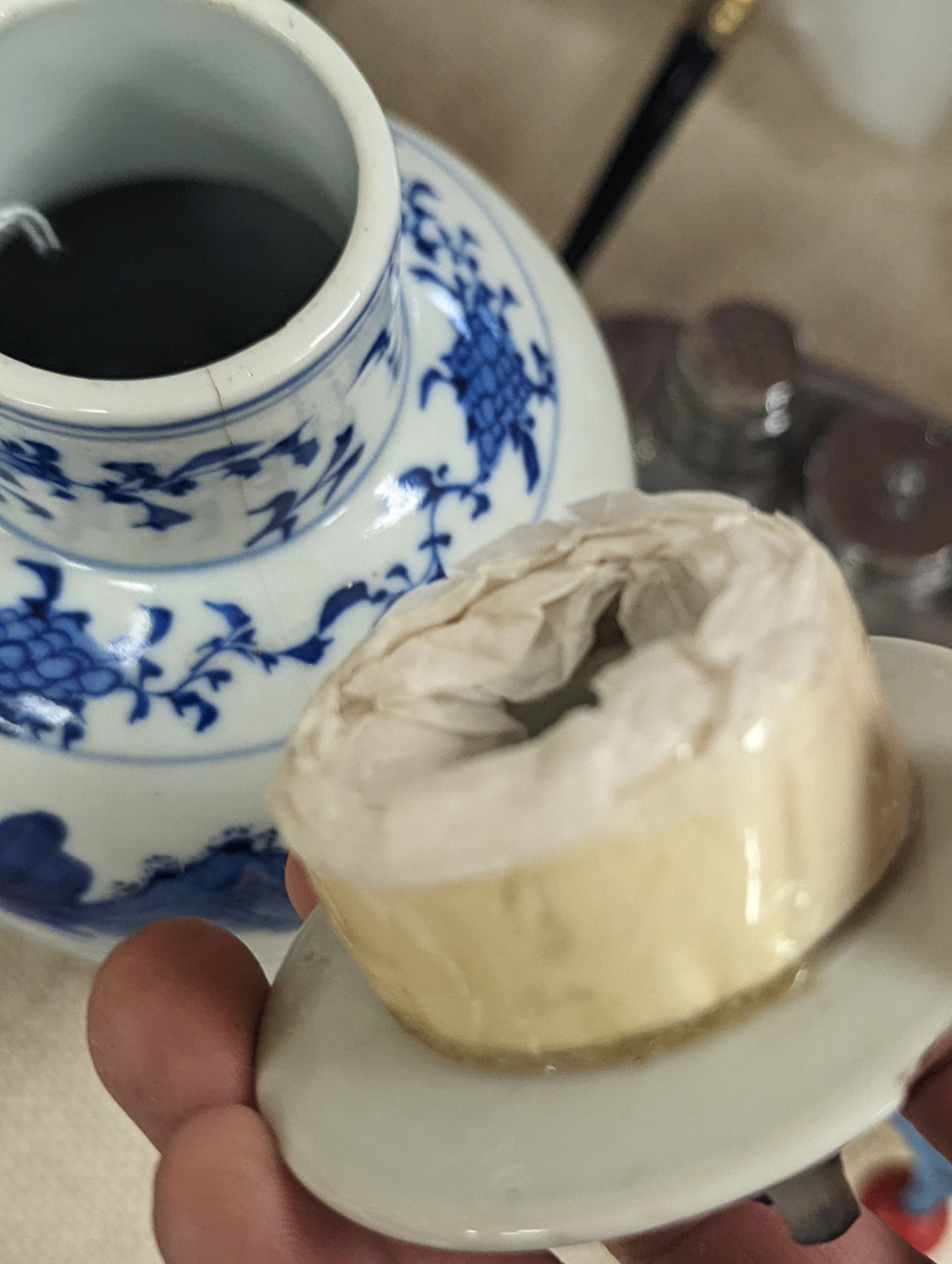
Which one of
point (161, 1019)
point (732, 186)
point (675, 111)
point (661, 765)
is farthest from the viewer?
point (732, 186)

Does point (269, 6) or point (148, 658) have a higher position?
point (269, 6)

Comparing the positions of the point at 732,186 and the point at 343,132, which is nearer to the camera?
the point at 343,132

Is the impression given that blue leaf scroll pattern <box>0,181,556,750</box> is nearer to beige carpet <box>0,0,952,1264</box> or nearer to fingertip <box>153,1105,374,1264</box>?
fingertip <box>153,1105,374,1264</box>

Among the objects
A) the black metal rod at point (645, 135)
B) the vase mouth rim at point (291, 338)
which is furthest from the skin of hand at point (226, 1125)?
the black metal rod at point (645, 135)

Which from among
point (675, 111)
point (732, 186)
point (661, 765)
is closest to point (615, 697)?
point (661, 765)

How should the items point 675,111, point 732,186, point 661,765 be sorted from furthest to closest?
point 732,186, point 675,111, point 661,765

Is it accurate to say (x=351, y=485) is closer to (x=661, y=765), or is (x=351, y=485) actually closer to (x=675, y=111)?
(x=661, y=765)

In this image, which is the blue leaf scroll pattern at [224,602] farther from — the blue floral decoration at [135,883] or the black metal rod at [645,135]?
the black metal rod at [645,135]
